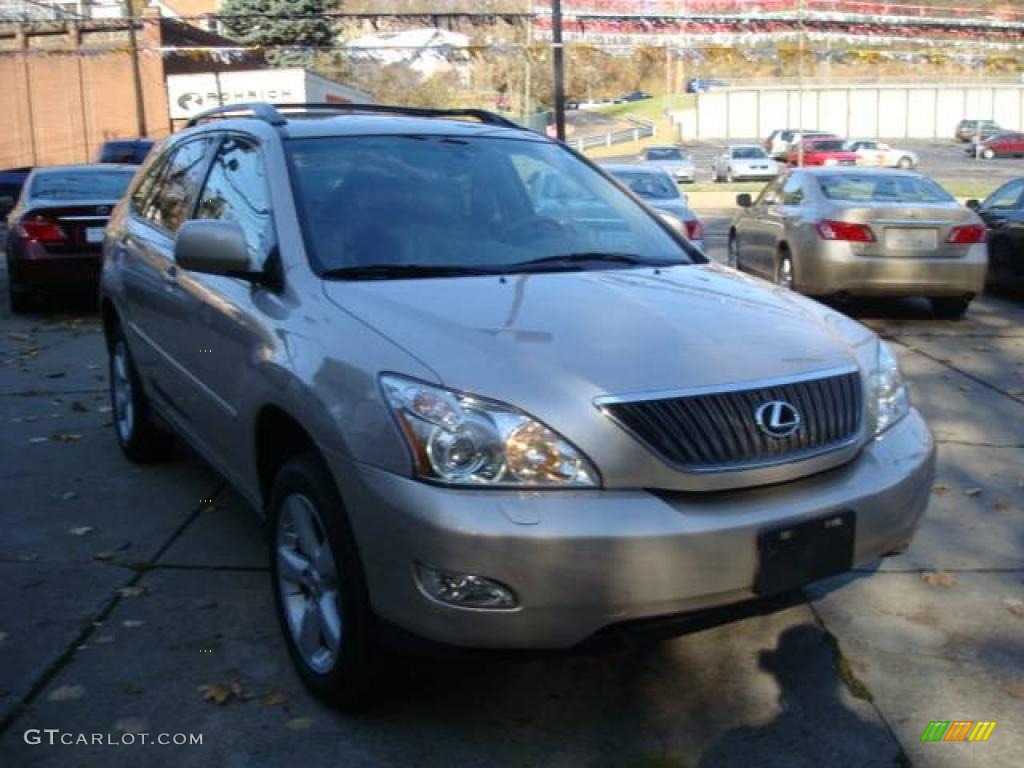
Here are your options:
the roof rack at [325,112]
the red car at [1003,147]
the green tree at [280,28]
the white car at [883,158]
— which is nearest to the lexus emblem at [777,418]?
the roof rack at [325,112]

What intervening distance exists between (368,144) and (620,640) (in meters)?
2.29

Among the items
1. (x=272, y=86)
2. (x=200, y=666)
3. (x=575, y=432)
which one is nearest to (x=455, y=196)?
(x=575, y=432)

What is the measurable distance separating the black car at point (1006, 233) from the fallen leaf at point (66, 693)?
34.7ft

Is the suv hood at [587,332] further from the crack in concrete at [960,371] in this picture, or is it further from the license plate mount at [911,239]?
the license plate mount at [911,239]

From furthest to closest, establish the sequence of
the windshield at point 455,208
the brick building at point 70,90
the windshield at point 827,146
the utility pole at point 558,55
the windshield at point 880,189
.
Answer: the windshield at point 827,146 → the brick building at point 70,90 → the utility pole at point 558,55 → the windshield at point 880,189 → the windshield at point 455,208

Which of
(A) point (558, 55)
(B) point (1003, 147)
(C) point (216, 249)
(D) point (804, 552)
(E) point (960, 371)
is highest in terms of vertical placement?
(A) point (558, 55)

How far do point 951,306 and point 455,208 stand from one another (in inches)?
319

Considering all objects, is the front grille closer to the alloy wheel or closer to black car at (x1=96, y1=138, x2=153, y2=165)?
the alloy wheel

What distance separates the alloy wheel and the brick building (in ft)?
135

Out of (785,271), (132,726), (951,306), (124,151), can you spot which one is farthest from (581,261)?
(124,151)

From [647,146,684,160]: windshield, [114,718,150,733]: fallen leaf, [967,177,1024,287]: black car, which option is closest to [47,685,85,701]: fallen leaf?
[114,718,150,733]: fallen leaf

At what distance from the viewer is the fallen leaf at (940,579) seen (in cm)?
431

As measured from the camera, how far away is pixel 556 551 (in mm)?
2723

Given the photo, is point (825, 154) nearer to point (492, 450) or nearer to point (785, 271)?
point (785, 271)
